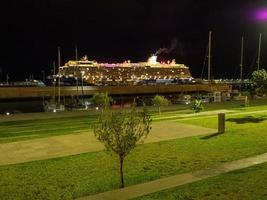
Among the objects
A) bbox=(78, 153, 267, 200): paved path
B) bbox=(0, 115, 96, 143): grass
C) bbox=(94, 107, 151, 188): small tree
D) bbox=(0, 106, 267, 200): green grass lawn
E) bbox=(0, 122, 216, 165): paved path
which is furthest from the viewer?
bbox=(0, 115, 96, 143): grass

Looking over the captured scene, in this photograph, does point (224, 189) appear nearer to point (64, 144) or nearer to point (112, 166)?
point (112, 166)

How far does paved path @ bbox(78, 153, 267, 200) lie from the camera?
9.02 meters

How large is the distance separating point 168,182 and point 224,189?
1486 millimetres

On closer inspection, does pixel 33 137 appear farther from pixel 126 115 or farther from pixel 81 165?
pixel 126 115

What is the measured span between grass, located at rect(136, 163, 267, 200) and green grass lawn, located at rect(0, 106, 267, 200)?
1302 mm

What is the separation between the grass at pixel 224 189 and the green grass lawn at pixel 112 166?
4.27 ft

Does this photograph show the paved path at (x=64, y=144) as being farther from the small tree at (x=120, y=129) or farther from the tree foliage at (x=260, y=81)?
the tree foliage at (x=260, y=81)

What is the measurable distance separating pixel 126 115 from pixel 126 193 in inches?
73.2

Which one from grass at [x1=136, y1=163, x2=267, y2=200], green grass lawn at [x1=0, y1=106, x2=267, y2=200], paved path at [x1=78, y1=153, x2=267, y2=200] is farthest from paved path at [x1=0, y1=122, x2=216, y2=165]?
grass at [x1=136, y1=163, x2=267, y2=200]

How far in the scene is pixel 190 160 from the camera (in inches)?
489

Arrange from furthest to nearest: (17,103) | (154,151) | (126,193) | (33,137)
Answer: (17,103)
(33,137)
(154,151)
(126,193)

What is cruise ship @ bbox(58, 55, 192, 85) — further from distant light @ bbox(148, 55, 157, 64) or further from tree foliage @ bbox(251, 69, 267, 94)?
tree foliage @ bbox(251, 69, 267, 94)

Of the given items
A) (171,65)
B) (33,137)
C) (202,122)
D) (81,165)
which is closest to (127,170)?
(81,165)

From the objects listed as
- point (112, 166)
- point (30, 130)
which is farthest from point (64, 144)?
point (30, 130)
